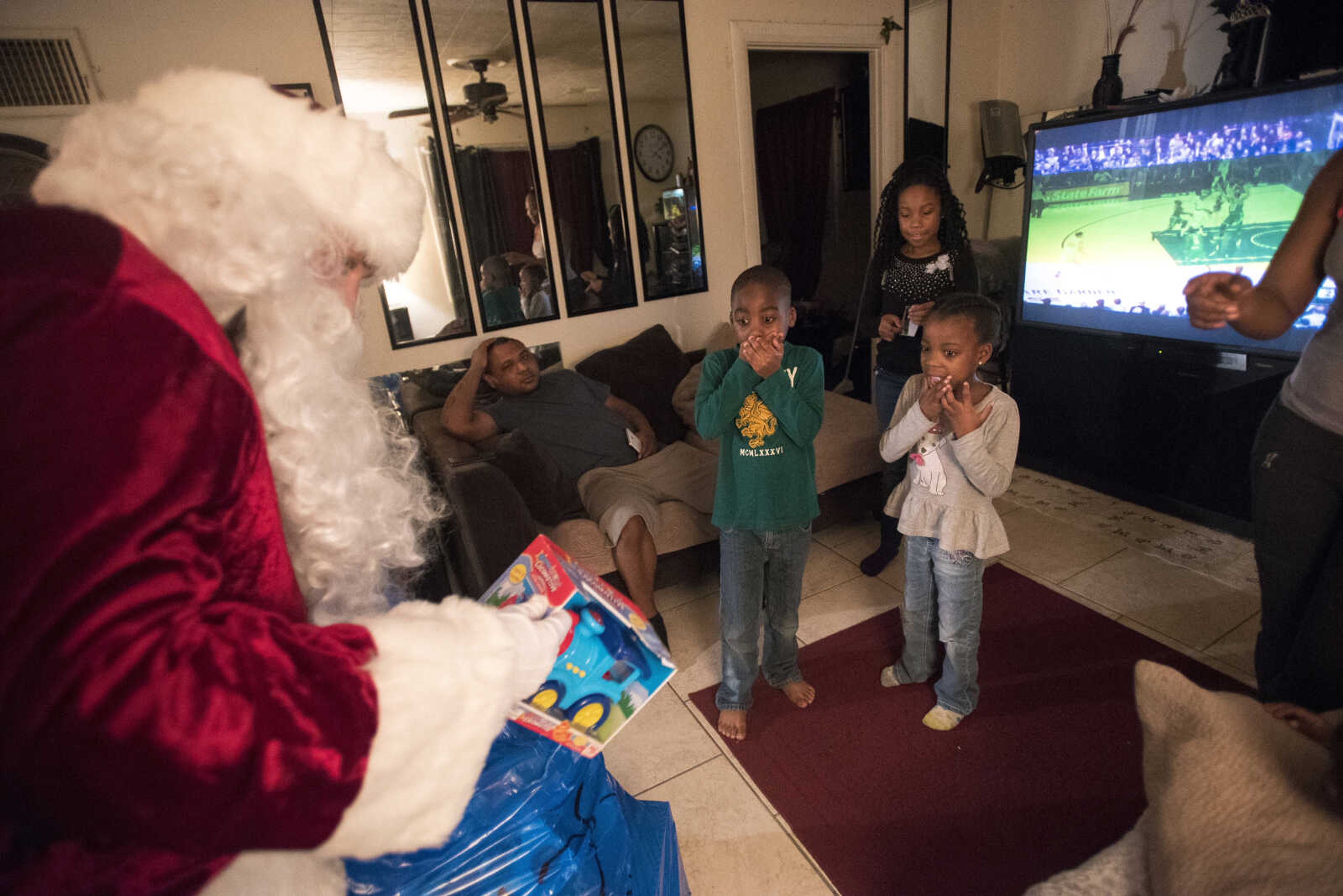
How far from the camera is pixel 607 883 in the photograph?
1037 mm

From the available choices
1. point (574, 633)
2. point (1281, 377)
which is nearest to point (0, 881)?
point (574, 633)

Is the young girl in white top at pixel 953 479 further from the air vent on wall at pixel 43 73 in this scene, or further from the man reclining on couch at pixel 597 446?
the air vent on wall at pixel 43 73

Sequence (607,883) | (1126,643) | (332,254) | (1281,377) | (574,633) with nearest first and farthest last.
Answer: (332,254)
(574,633)
(607,883)
(1126,643)
(1281,377)

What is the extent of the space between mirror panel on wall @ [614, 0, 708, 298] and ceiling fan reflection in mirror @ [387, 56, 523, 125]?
0.66 metres

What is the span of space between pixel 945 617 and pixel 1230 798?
972mm

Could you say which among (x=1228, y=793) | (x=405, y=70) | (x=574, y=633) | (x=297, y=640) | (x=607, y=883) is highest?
(x=405, y=70)

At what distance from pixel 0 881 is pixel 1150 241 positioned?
3662 mm

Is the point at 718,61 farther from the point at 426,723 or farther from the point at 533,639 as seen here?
the point at 426,723

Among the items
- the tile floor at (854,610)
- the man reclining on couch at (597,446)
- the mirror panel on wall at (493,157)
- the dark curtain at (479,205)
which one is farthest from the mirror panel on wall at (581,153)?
the tile floor at (854,610)

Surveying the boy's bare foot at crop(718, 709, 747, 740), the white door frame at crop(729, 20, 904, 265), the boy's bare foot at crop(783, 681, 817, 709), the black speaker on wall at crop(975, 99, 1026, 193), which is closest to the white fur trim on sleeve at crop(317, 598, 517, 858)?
the boy's bare foot at crop(718, 709, 747, 740)

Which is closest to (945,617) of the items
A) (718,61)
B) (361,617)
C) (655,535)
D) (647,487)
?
(655,535)

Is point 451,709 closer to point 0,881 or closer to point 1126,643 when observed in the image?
point 0,881

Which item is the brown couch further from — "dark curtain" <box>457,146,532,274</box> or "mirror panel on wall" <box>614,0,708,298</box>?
"dark curtain" <box>457,146,532,274</box>

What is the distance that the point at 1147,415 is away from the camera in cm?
284
